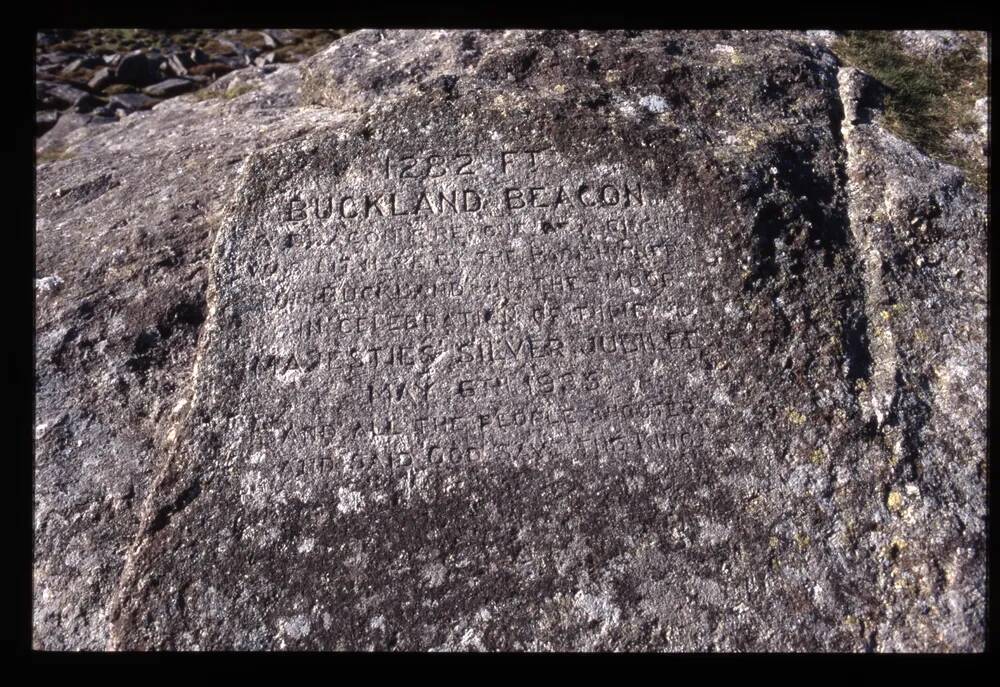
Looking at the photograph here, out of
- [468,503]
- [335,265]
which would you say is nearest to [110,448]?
[335,265]

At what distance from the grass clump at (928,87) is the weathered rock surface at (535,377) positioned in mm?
206

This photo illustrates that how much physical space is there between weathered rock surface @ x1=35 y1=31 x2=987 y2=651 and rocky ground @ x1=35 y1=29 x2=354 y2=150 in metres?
2.03

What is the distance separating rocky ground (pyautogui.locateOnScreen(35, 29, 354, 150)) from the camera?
5426 mm

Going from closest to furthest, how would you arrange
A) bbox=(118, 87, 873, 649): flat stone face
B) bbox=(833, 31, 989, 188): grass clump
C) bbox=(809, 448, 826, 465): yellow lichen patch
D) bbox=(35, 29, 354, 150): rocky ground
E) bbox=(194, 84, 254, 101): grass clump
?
bbox=(118, 87, 873, 649): flat stone face < bbox=(809, 448, 826, 465): yellow lichen patch < bbox=(833, 31, 989, 188): grass clump < bbox=(194, 84, 254, 101): grass clump < bbox=(35, 29, 354, 150): rocky ground

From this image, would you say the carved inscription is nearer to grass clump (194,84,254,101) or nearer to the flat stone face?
the flat stone face

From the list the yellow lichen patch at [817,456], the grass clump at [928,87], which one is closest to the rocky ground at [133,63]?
the grass clump at [928,87]

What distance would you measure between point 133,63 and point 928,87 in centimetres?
513

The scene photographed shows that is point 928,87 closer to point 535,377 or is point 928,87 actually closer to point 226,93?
point 535,377

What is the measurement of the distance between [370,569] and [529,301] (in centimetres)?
121

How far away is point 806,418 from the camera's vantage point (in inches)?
118

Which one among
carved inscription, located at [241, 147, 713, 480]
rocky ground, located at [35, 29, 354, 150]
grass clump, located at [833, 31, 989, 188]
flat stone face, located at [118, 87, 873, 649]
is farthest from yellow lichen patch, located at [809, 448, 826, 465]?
rocky ground, located at [35, 29, 354, 150]

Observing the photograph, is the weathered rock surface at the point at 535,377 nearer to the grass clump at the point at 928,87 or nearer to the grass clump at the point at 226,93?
the grass clump at the point at 928,87

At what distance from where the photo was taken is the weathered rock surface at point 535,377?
2.79 metres

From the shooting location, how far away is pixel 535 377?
310 cm
